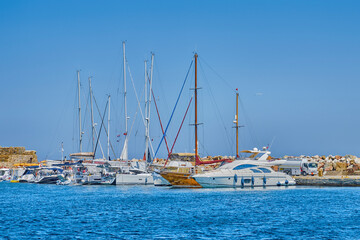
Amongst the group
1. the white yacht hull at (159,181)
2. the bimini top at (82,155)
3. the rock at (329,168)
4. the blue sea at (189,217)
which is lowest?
the blue sea at (189,217)

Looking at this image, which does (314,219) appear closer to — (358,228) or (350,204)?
(358,228)

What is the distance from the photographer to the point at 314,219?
30750mm

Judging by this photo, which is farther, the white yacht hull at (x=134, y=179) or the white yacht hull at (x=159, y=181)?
the white yacht hull at (x=134, y=179)

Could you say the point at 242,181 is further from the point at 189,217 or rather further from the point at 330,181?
the point at 189,217

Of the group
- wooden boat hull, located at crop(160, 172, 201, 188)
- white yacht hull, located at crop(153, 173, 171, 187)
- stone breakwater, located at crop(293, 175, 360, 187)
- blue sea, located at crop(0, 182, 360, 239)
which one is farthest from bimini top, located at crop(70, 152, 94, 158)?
blue sea, located at crop(0, 182, 360, 239)

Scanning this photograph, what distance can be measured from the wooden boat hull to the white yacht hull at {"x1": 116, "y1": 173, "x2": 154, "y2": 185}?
371 inches

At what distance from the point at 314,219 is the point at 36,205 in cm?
2233

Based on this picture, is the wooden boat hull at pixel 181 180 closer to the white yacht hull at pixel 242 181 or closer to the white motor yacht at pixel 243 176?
the white motor yacht at pixel 243 176

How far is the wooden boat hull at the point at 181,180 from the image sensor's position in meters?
53.6

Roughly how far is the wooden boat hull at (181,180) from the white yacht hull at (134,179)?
9.42m

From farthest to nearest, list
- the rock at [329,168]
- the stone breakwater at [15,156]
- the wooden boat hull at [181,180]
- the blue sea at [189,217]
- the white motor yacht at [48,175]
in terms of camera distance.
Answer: the stone breakwater at [15,156] → the white motor yacht at [48,175] → the rock at [329,168] → the wooden boat hull at [181,180] → the blue sea at [189,217]

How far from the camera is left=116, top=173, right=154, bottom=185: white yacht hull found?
65250 millimetres

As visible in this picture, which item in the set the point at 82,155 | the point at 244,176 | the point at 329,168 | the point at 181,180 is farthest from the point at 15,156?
the point at 244,176

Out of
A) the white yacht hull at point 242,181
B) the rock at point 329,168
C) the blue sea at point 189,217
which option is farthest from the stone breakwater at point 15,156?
the blue sea at point 189,217
